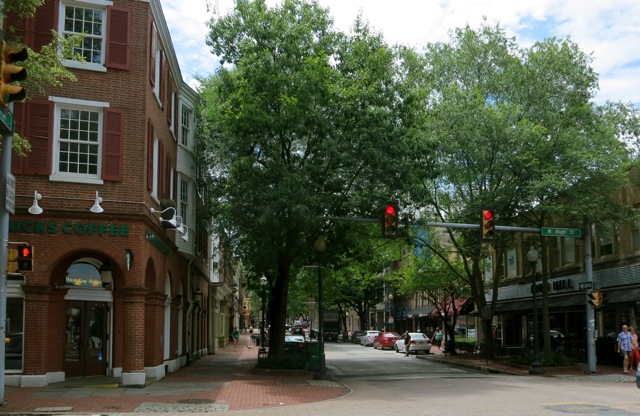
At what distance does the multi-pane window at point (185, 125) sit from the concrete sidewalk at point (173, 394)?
9.61m

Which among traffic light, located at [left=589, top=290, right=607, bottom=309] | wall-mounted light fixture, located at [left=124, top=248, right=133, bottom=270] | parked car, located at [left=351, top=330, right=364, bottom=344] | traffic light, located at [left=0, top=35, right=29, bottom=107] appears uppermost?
traffic light, located at [left=0, top=35, right=29, bottom=107]

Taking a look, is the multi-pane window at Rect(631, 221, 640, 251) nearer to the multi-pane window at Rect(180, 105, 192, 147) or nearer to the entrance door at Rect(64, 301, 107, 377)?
the multi-pane window at Rect(180, 105, 192, 147)

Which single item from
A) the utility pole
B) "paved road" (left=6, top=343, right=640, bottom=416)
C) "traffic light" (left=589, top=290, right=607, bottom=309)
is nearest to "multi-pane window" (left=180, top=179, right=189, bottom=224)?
"paved road" (left=6, top=343, right=640, bottom=416)

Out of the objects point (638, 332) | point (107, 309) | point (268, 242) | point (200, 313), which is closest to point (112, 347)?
point (107, 309)

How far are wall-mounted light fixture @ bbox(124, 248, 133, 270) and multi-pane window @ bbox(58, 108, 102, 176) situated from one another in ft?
7.66

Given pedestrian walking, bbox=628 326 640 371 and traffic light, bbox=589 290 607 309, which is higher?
traffic light, bbox=589 290 607 309

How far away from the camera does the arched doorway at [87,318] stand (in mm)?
19734

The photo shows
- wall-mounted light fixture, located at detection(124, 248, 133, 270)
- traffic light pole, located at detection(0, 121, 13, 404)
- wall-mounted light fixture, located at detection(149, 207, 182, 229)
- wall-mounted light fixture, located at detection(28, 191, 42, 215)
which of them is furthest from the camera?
wall-mounted light fixture, located at detection(149, 207, 182, 229)

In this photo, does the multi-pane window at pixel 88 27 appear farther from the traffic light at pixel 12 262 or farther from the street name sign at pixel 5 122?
the traffic light at pixel 12 262

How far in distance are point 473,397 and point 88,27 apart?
1471 cm

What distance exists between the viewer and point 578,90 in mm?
28391

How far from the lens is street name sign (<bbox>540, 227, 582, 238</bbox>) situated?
23263mm

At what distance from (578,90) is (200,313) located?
A: 72.1ft

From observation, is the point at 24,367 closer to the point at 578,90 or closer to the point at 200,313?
the point at 200,313
